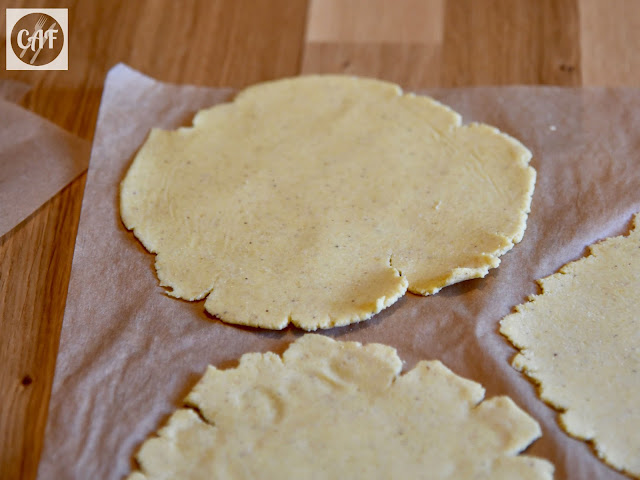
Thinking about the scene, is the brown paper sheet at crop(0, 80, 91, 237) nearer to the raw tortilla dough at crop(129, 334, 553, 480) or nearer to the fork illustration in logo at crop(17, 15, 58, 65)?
the fork illustration in logo at crop(17, 15, 58, 65)

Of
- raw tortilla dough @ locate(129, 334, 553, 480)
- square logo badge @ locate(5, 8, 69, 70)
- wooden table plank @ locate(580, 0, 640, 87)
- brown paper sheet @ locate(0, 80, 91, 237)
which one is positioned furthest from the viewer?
square logo badge @ locate(5, 8, 69, 70)

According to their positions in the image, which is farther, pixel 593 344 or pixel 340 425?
pixel 593 344

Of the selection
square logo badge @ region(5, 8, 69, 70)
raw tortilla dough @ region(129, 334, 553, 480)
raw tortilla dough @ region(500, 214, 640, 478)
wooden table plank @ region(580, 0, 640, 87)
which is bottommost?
raw tortilla dough @ region(129, 334, 553, 480)

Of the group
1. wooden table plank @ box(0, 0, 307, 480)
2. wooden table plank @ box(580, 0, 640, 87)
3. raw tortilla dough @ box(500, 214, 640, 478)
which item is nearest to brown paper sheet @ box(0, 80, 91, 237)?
wooden table plank @ box(0, 0, 307, 480)

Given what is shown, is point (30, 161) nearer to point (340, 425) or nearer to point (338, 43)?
point (338, 43)

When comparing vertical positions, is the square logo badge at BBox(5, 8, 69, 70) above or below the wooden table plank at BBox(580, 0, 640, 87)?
below

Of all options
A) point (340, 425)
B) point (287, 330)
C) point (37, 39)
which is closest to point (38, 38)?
point (37, 39)

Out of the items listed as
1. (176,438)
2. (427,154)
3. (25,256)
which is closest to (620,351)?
(427,154)

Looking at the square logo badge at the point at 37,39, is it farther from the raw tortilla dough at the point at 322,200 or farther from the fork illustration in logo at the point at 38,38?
the raw tortilla dough at the point at 322,200
